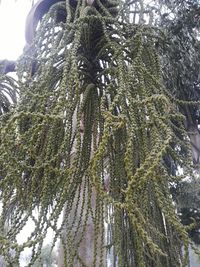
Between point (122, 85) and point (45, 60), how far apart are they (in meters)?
0.34

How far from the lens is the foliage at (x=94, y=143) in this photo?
2.28ft

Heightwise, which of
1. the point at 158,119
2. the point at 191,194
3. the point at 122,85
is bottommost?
the point at 158,119

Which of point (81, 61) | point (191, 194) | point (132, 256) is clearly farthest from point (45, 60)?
point (191, 194)

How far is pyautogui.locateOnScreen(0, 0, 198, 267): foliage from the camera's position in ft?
2.28

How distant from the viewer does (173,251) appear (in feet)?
3.21

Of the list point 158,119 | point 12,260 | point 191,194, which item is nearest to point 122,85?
point 158,119

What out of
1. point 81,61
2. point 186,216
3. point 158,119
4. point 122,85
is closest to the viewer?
point 158,119

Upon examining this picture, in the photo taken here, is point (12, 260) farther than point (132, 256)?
No

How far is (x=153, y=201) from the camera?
39.8 inches

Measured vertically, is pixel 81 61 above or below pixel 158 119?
above

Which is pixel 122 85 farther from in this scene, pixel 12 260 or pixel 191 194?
pixel 191 194

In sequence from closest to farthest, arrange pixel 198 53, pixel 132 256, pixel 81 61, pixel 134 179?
1. pixel 134 179
2. pixel 132 256
3. pixel 81 61
4. pixel 198 53

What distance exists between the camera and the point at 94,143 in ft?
3.24

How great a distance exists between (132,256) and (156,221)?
0.12 metres
